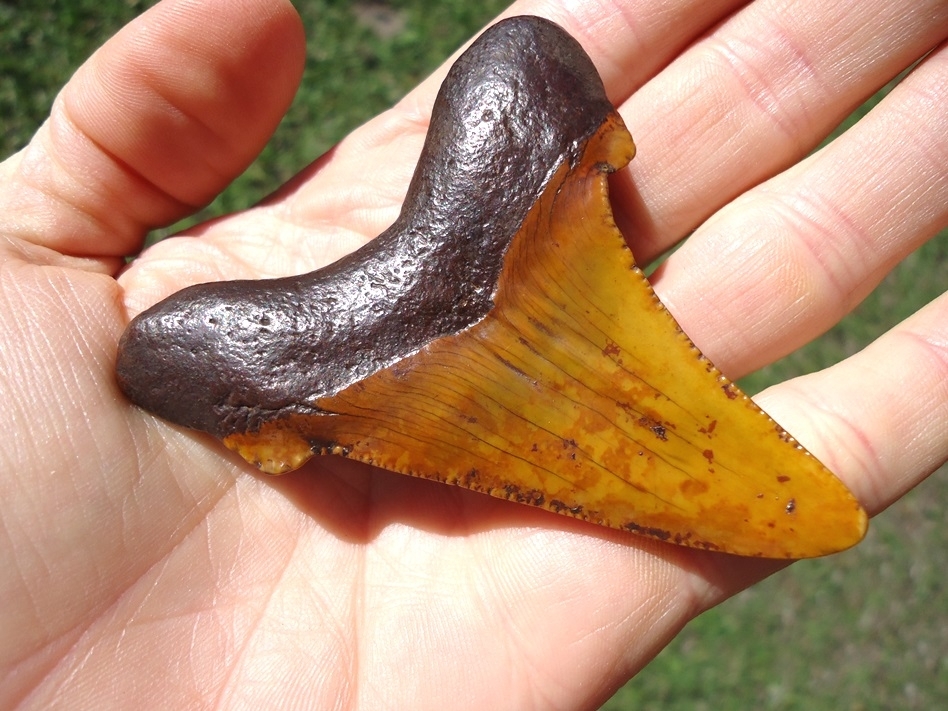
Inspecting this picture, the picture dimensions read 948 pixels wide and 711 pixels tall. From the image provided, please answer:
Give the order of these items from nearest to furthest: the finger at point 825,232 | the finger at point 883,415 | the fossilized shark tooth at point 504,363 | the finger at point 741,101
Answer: the fossilized shark tooth at point 504,363 → the finger at point 883,415 → the finger at point 825,232 → the finger at point 741,101

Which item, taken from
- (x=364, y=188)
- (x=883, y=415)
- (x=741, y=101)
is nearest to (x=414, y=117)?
(x=364, y=188)

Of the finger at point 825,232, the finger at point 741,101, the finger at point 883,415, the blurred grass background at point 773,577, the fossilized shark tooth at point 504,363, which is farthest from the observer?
the blurred grass background at point 773,577

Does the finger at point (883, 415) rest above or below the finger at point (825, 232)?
below

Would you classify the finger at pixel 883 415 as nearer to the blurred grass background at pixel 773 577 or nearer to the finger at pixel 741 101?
the finger at pixel 741 101

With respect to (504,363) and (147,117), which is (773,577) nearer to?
(504,363)

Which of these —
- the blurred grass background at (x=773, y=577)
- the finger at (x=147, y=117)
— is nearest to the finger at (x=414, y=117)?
the finger at (x=147, y=117)

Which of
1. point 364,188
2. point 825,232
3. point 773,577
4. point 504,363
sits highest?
point 364,188
